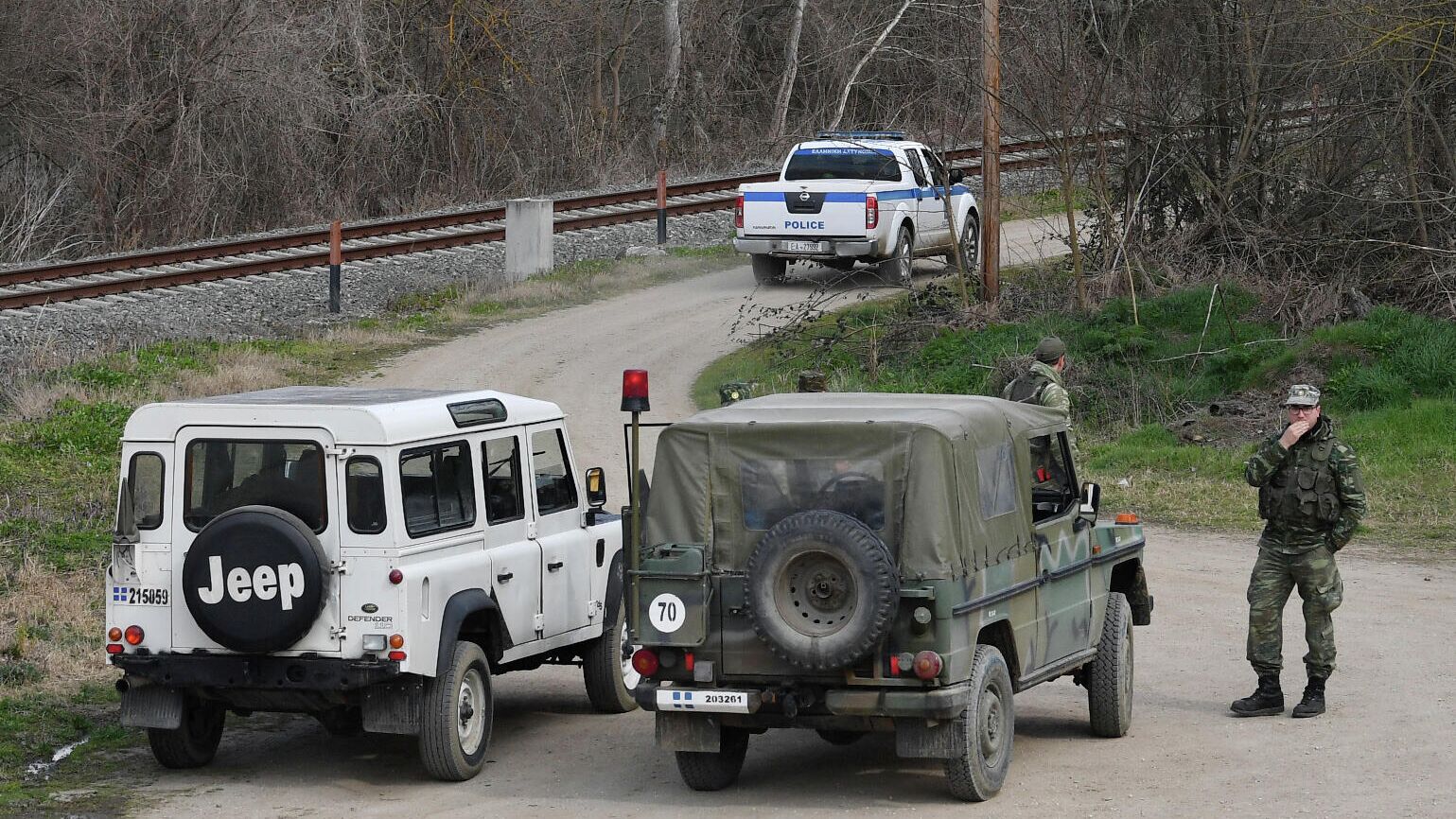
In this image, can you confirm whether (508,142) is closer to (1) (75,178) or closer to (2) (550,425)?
(1) (75,178)

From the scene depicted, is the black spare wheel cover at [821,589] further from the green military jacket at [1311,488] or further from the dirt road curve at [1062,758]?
the green military jacket at [1311,488]

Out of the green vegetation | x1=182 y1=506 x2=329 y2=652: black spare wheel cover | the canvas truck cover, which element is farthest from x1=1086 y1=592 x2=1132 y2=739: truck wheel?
the green vegetation

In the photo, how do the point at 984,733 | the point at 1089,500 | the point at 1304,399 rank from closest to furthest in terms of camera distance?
1. the point at 984,733
2. the point at 1089,500
3. the point at 1304,399

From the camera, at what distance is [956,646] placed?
26.6 ft

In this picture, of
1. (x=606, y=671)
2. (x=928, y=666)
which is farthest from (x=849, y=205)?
(x=928, y=666)

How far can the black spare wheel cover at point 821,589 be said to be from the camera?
790 centimetres

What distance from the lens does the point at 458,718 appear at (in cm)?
911

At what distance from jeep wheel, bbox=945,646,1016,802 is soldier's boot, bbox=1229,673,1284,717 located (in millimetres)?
2259

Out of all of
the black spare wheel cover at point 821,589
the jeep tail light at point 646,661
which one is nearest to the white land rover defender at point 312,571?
the jeep tail light at point 646,661

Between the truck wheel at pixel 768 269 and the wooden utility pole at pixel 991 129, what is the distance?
16.6 ft

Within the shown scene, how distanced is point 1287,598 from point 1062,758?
183cm

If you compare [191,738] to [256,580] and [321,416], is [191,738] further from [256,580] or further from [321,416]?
[321,416]

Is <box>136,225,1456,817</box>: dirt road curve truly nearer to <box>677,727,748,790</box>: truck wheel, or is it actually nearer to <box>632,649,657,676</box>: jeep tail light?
<box>677,727,748,790</box>: truck wheel

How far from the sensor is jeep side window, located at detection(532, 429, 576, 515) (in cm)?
1023
